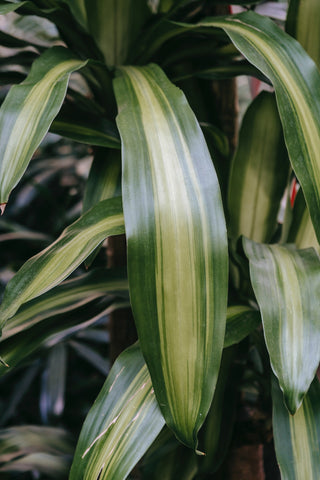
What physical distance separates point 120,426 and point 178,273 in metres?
0.15

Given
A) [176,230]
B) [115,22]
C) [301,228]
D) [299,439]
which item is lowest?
[299,439]

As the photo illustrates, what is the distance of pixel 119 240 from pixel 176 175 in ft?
1.17

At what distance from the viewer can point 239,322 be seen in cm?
48

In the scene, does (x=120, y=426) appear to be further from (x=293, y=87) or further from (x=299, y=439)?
(x=293, y=87)

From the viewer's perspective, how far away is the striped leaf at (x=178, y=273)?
0.33 m

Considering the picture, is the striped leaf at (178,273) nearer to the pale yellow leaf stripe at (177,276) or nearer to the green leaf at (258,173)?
the pale yellow leaf stripe at (177,276)

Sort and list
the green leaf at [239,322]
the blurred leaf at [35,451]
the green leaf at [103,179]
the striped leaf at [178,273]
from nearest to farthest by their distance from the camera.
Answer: the striped leaf at [178,273]
the green leaf at [239,322]
the green leaf at [103,179]
the blurred leaf at [35,451]

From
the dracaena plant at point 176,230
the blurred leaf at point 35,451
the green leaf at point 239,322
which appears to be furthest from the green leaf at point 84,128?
the blurred leaf at point 35,451

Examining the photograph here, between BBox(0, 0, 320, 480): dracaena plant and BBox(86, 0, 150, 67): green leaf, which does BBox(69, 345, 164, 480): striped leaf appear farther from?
BBox(86, 0, 150, 67): green leaf

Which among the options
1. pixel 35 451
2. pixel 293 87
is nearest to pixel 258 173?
pixel 293 87

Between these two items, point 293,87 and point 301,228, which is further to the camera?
point 301,228

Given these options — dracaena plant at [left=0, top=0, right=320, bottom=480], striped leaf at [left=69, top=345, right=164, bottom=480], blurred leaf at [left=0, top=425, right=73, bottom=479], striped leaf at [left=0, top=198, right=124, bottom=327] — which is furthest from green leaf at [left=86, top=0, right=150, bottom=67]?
blurred leaf at [left=0, top=425, right=73, bottom=479]

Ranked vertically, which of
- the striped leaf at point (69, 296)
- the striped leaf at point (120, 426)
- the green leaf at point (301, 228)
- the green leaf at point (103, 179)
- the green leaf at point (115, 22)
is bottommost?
the striped leaf at point (69, 296)

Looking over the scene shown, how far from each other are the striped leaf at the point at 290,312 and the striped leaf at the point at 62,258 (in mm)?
145
